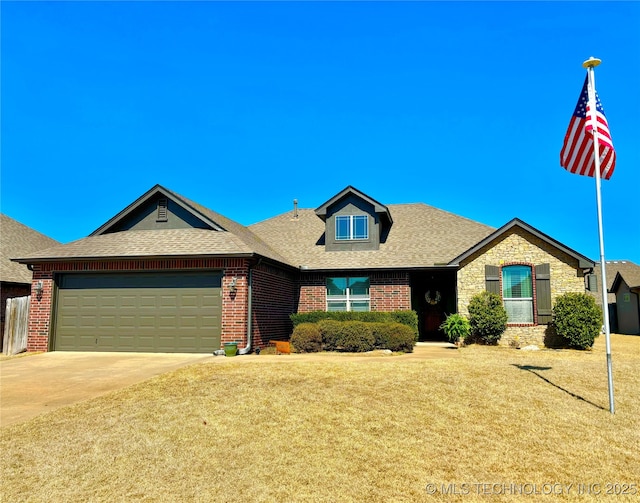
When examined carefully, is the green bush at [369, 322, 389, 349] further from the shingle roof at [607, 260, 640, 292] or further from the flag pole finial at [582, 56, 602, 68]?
the shingle roof at [607, 260, 640, 292]

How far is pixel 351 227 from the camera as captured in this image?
20.2 metres

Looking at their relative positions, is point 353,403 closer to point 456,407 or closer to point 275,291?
point 456,407

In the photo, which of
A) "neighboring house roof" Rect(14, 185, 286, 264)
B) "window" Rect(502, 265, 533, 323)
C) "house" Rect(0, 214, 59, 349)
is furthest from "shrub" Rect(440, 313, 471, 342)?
"house" Rect(0, 214, 59, 349)

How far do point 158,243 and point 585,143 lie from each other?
42.1 ft

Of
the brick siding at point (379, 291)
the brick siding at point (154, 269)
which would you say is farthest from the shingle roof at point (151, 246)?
the brick siding at point (379, 291)

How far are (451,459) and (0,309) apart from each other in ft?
59.1

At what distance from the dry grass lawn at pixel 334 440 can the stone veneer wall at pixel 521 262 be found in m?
7.03

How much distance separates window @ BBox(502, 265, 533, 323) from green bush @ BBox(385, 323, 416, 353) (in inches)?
183

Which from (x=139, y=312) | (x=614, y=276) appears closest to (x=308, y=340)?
(x=139, y=312)

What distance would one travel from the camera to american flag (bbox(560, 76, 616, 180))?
27.8 feet

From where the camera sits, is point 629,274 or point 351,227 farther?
point 629,274

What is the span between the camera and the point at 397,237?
2089 cm

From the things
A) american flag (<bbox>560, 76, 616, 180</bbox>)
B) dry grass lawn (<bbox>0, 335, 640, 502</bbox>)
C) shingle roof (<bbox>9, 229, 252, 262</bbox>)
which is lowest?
dry grass lawn (<bbox>0, 335, 640, 502</bbox>)

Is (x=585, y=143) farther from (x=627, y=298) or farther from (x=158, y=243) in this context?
(x=627, y=298)
